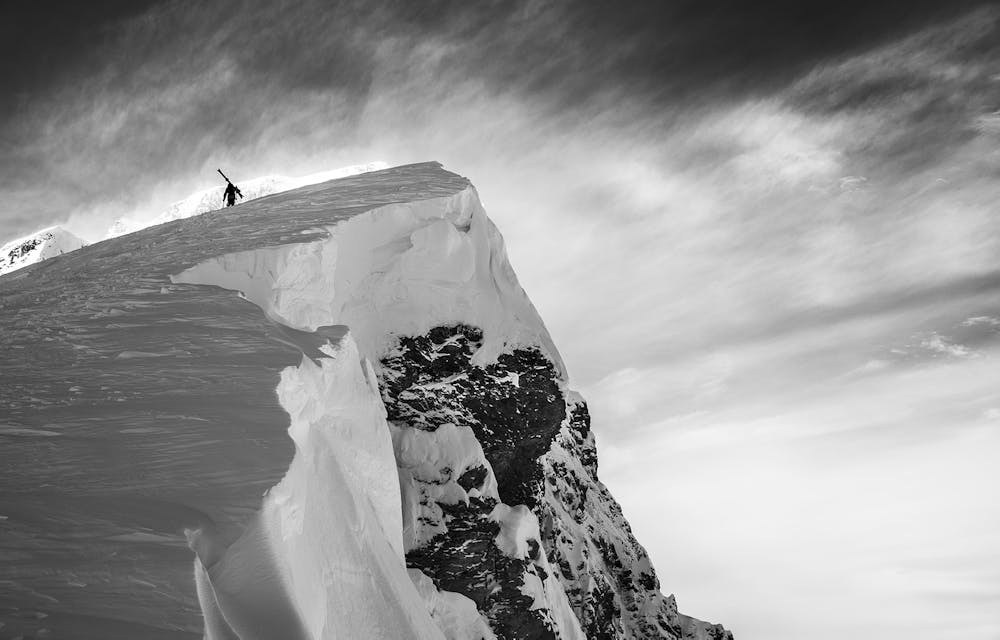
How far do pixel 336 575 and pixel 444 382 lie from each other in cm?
1481

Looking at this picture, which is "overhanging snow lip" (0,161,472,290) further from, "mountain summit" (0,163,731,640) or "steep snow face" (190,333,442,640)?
"steep snow face" (190,333,442,640)

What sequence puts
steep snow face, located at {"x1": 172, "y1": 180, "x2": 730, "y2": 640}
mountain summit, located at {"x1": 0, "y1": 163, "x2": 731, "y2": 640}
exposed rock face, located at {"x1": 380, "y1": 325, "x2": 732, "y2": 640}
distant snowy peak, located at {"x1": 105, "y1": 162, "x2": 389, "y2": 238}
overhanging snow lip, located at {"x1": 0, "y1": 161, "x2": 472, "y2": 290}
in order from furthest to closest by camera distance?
distant snowy peak, located at {"x1": 105, "y1": 162, "x2": 389, "y2": 238} < exposed rock face, located at {"x1": 380, "y1": 325, "x2": 732, "y2": 640} < overhanging snow lip, located at {"x1": 0, "y1": 161, "x2": 472, "y2": 290} < steep snow face, located at {"x1": 172, "y1": 180, "x2": 730, "y2": 640} < mountain summit, located at {"x1": 0, "y1": 163, "x2": 731, "y2": 640}

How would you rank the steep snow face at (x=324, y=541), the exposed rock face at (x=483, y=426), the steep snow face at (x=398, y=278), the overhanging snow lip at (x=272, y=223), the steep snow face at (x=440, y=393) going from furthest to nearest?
the exposed rock face at (x=483, y=426), the overhanging snow lip at (x=272, y=223), the steep snow face at (x=398, y=278), the steep snow face at (x=440, y=393), the steep snow face at (x=324, y=541)

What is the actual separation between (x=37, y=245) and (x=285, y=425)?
435ft

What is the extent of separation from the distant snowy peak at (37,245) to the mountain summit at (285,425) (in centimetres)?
11228

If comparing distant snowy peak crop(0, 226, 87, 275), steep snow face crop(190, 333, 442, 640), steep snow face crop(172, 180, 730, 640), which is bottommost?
steep snow face crop(190, 333, 442, 640)

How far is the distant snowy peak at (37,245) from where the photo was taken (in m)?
111

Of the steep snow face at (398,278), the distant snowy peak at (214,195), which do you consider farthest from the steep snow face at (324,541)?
the distant snowy peak at (214,195)

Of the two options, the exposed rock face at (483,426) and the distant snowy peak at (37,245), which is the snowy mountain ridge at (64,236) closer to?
the distant snowy peak at (37,245)

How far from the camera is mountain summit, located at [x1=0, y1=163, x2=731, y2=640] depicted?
4.90 m

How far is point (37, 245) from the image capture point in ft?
373

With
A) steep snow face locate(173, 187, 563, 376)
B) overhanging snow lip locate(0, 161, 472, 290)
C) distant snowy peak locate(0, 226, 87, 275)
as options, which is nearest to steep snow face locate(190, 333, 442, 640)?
steep snow face locate(173, 187, 563, 376)

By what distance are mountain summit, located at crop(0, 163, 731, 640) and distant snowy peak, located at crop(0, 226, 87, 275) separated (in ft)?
368

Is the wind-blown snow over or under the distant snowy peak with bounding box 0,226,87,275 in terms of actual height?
under
